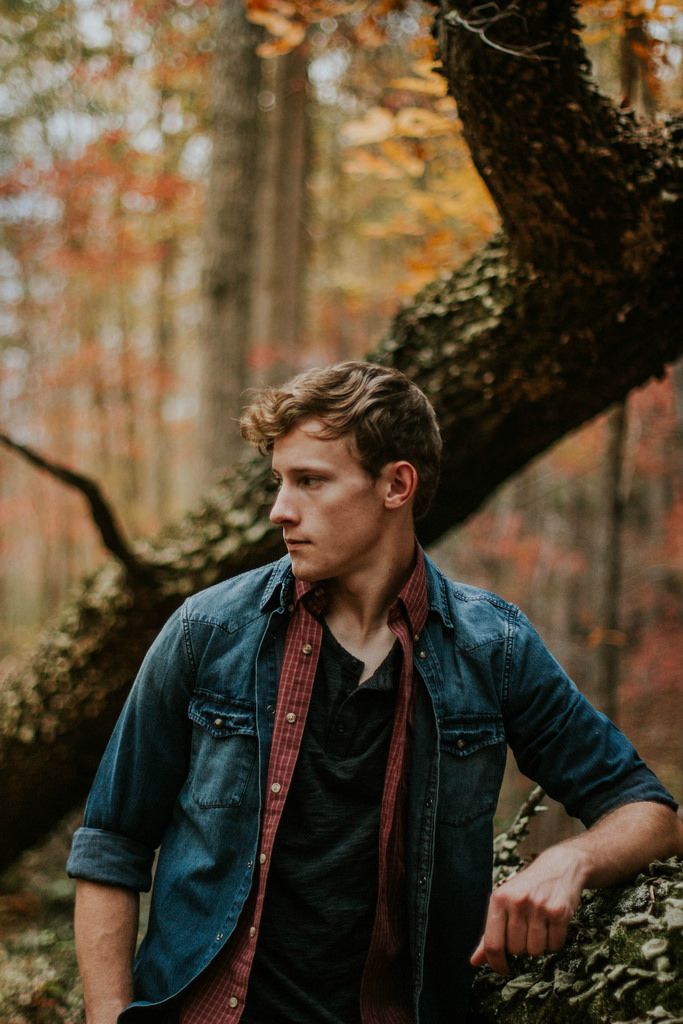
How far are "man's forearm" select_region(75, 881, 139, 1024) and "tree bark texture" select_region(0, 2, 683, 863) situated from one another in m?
1.66

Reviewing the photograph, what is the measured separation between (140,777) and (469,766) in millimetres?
818

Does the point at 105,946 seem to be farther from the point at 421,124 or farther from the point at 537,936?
the point at 421,124

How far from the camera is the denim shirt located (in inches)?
74.0

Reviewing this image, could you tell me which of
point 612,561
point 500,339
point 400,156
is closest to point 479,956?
point 500,339

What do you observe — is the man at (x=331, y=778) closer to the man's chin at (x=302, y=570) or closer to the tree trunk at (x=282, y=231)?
the man's chin at (x=302, y=570)

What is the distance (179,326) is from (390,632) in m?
14.6

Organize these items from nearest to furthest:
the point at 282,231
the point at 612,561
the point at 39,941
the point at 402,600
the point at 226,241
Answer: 1. the point at 402,600
2. the point at 39,941
3. the point at 612,561
4. the point at 226,241
5. the point at 282,231

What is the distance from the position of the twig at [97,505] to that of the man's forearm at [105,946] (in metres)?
1.55

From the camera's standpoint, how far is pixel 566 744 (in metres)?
2.00

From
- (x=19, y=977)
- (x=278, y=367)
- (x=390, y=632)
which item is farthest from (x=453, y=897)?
(x=278, y=367)

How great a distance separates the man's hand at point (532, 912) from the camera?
1.70 meters

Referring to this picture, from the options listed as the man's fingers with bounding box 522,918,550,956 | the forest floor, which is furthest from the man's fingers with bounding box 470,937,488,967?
the forest floor

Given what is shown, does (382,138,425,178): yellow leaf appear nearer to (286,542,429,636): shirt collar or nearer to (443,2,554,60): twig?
(443,2,554,60): twig

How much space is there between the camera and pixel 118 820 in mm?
1932
